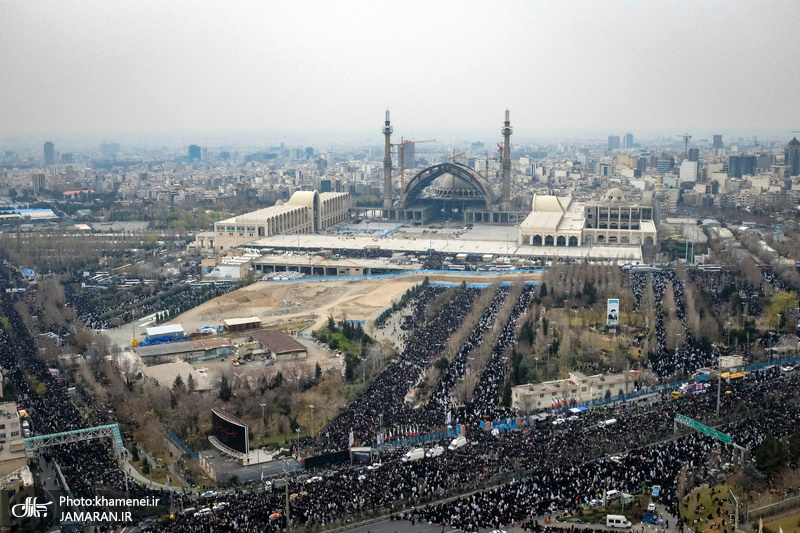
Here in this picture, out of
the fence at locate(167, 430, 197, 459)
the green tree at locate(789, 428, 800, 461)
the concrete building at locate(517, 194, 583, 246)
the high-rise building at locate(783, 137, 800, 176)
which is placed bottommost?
the fence at locate(167, 430, 197, 459)

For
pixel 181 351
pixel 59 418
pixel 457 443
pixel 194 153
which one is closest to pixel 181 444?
pixel 59 418

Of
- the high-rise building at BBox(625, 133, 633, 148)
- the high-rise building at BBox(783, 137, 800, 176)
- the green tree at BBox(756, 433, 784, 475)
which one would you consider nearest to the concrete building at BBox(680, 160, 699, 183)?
the high-rise building at BBox(783, 137, 800, 176)

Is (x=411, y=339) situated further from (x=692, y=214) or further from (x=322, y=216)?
(x=692, y=214)

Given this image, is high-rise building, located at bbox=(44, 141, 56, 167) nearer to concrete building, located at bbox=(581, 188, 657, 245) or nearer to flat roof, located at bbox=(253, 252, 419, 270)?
flat roof, located at bbox=(253, 252, 419, 270)

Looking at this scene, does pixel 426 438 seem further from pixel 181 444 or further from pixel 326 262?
pixel 326 262

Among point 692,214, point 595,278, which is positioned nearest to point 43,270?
point 595,278

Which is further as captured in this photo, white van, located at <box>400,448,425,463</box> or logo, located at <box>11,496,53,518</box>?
white van, located at <box>400,448,425,463</box>
